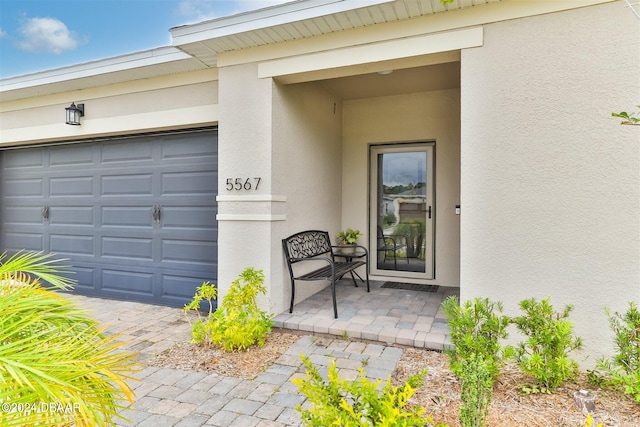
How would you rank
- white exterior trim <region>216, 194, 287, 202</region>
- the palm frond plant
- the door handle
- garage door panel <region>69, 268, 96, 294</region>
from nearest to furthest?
the palm frond plant
white exterior trim <region>216, 194, 287, 202</region>
the door handle
garage door panel <region>69, 268, 96, 294</region>

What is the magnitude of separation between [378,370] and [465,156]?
1904 mm

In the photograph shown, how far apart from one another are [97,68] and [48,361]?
176 inches

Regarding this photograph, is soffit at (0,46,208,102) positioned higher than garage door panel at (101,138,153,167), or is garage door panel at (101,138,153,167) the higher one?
soffit at (0,46,208,102)

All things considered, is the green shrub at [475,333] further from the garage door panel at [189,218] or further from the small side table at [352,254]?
the garage door panel at [189,218]

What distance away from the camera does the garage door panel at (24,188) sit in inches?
223

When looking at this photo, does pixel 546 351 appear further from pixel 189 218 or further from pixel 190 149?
pixel 190 149

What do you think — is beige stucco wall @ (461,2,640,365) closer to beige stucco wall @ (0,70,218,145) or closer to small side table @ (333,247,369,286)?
small side table @ (333,247,369,286)

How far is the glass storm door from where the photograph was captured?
5.29 meters

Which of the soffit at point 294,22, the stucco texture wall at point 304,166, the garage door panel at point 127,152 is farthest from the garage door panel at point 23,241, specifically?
the stucco texture wall at point 304,166

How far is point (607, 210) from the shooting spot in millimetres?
2711

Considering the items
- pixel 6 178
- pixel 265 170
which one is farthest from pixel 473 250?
pixel 6 178

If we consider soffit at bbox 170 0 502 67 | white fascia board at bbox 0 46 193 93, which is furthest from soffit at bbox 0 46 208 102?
soffit at bbox 170 0 502 67

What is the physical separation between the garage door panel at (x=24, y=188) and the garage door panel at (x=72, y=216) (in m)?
0.41

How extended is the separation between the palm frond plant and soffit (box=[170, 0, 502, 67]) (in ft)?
9.07
